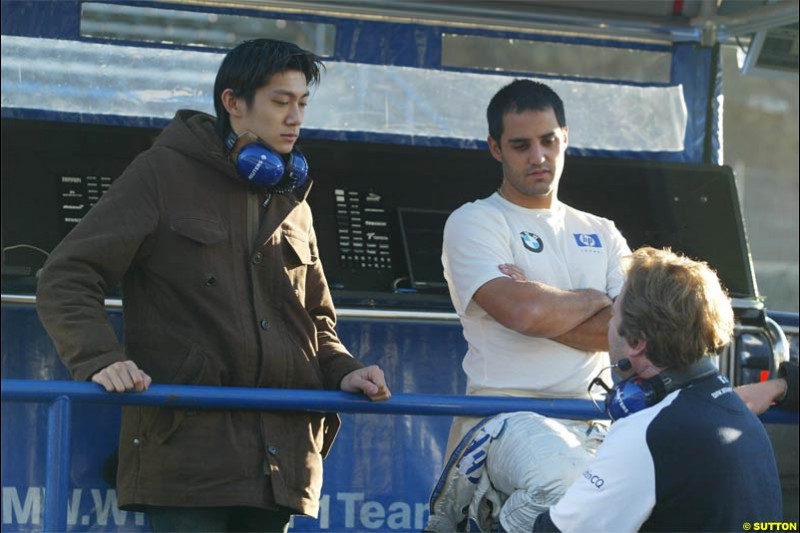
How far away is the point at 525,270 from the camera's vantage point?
14.3 feet

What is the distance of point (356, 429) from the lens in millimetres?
5660

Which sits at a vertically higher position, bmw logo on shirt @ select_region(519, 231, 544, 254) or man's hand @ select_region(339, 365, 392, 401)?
bmw logo on shirt @ select_region(519, 231, 544, 254)

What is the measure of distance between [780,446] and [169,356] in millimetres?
3626

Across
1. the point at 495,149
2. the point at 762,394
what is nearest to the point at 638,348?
the point at 762,394

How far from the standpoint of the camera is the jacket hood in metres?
3.92

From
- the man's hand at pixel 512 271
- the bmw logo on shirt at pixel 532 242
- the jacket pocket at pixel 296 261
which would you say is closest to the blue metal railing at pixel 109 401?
the jacket pocket at pixel 296 261

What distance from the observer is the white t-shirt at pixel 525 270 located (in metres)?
4.22

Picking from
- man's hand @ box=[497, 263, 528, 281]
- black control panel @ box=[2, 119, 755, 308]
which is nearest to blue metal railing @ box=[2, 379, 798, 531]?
man's hand @ box=[497, 263, 528, 281]

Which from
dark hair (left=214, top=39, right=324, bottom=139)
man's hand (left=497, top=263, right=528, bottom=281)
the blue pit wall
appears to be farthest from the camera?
the blue pit wall

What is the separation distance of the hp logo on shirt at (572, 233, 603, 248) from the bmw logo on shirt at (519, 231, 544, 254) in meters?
0.14

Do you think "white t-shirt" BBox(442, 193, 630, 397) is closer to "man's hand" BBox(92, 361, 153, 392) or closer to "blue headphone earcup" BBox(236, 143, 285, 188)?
"blue headphone earcup" BBox(236, 143, 285, 188)

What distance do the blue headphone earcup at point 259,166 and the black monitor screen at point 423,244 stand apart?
1.78 m

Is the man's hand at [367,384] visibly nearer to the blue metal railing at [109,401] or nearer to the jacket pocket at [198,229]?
the blue metal railing at [109,401]

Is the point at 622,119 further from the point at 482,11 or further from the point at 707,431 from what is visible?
the point at 707,431
